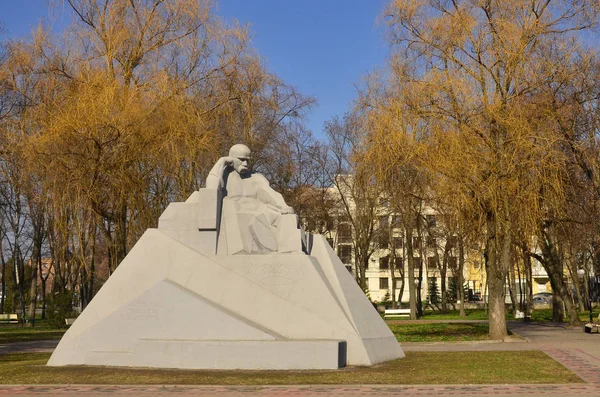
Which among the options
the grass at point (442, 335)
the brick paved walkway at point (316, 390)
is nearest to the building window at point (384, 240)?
the grass at point (442, 335)

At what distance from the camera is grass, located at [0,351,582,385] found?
1198 cm

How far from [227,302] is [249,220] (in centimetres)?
165

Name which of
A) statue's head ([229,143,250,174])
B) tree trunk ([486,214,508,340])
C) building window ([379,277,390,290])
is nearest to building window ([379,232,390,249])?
tree trunk ([486,214,508,340])

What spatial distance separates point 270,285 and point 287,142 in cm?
1632

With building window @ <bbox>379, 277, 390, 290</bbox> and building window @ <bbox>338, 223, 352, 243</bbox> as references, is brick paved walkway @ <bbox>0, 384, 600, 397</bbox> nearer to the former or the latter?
building window @ <bbox>338, 223, 352, 243</bbox>

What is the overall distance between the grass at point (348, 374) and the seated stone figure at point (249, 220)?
2696 millimetres

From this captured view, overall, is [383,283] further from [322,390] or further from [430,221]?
[322,390]

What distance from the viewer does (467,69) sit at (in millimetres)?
21078

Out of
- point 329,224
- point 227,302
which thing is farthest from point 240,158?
point 329,224

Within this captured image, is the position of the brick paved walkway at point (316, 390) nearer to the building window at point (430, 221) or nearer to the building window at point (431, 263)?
the building window at point (430, 221)

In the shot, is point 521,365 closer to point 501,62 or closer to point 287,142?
point 501,62

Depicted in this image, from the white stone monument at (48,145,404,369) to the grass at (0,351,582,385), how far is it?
38 cm

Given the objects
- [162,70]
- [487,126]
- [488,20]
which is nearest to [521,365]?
[487,126]

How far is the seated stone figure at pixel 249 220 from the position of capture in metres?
15.2
